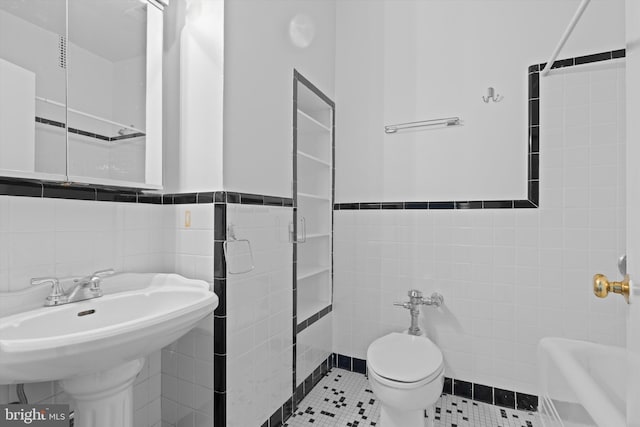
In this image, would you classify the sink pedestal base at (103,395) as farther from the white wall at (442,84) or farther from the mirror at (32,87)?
the white wall at (442,84)

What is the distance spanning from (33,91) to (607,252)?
2.66m

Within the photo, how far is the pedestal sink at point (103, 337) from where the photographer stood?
2.72 ft

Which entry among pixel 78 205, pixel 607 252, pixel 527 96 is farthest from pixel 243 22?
pixel 607 252

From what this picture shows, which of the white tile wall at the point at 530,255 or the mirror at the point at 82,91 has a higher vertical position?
the mirror at the point at 82,91

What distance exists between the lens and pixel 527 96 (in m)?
1.94

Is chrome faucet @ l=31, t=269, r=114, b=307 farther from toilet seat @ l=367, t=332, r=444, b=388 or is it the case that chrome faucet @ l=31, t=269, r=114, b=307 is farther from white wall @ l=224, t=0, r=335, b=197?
toilet seat @ l=367, t=332, r=444, b=388

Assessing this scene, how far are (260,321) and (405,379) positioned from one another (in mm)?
718

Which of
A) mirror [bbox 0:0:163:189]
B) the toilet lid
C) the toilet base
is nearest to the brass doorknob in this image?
the toilet lid

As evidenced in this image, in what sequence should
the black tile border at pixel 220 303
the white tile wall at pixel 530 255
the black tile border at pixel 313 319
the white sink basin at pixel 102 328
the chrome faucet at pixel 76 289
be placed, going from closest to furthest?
the white sink basin at pixel 102 328, the chrome faucet at pixel 76 289, the black tile border at pixel 220 303, the white tile wall at pixel 530 255, the black tile border at pixel 313 319

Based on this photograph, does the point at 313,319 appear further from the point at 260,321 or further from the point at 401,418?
the point at 401,418

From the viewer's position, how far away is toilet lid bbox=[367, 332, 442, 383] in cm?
151

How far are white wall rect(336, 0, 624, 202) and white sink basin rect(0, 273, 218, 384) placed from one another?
1.45 metres

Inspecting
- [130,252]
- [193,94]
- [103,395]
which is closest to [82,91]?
[193,94]

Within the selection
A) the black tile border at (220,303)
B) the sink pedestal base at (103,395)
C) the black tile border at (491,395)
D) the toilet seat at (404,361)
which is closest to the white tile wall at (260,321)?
the black tile border at (220,303)
